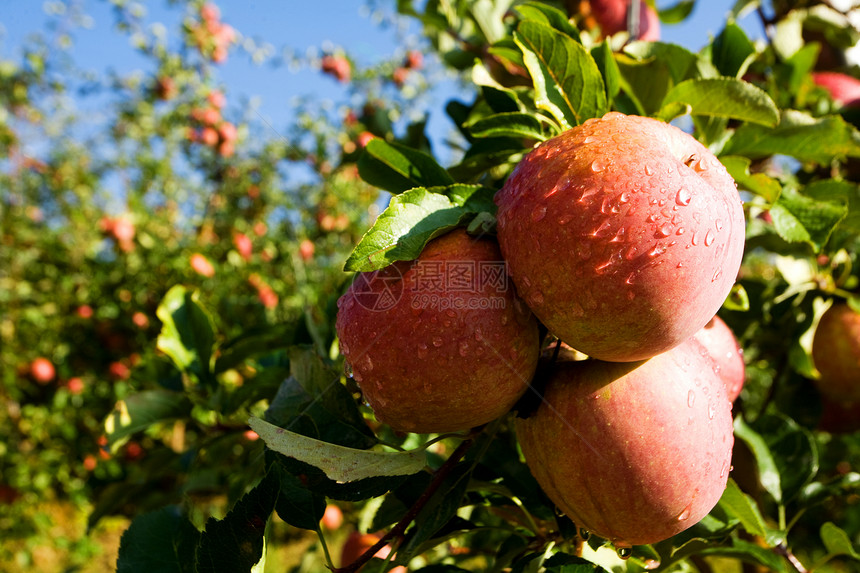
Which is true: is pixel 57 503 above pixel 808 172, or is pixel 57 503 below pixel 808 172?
below

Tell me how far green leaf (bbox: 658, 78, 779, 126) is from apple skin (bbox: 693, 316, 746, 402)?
261mm

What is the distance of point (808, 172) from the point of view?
4.71ft

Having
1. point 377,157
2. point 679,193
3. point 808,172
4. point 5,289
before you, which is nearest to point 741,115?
point 679,193

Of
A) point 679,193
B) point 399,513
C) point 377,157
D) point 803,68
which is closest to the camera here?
point 679,193

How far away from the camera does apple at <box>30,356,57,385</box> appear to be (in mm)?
3586

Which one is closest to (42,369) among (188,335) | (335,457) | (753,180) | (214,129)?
(214,129)

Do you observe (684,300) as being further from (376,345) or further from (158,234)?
(158,234)

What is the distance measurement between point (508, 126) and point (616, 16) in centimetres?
81

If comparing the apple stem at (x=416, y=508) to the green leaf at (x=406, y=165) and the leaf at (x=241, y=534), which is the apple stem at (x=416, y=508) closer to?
the leaf at (x=241, y=534)

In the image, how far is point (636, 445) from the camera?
60cm

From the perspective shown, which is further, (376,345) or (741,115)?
(741,115)

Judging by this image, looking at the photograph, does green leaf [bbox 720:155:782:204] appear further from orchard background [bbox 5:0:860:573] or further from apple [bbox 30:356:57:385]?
apple [bbox 30:356:57:385]

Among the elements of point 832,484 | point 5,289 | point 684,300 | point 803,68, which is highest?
point 684,300

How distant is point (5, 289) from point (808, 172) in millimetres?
4148
